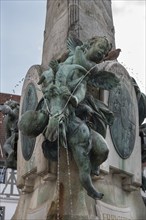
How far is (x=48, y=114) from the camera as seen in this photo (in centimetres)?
501

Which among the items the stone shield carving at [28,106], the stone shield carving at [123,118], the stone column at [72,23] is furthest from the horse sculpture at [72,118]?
the stone column at [72,23]

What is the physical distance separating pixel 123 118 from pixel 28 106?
4.17 ft

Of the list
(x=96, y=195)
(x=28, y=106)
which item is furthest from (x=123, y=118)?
(x=96, y=195)

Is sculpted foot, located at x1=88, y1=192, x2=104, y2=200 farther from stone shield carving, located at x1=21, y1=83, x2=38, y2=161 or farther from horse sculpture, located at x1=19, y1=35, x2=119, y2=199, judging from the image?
stone shield carving, located at x1=21, y1=83, x2=38, y2=161

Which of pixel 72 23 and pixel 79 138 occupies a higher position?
pixel 72 23

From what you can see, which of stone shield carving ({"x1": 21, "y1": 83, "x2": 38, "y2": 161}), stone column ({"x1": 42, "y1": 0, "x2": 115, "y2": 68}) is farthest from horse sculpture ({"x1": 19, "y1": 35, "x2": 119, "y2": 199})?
stone column ({"x1": 42, "y1": 0, "x2": 115, "y2": 68})

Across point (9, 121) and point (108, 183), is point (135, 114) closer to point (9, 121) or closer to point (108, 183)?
point (108, 183)

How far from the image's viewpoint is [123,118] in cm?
600

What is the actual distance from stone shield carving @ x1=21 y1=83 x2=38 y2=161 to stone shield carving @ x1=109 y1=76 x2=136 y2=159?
1.02 metres

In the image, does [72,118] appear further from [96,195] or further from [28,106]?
[28,106]

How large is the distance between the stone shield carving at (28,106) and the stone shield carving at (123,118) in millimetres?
1023

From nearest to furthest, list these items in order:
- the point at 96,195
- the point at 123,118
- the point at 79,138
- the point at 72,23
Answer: the point at 96,195, the point at 79,138, the point at 123,118, the point at 72,23

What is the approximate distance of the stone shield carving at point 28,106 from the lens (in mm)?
6074

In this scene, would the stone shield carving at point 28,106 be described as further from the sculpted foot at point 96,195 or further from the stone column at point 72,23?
the sculpted foot at point 96,195
